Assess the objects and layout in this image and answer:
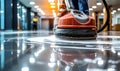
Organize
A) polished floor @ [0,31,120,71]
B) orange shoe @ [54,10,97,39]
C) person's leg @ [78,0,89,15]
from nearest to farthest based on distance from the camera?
polished floor @ [0,31,120,71]
orange shoe @ [54,10,97,39]
person's leg @ [78,0,89,15]

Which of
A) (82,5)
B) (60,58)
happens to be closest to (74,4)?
(82,5)

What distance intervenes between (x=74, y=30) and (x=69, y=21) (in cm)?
11

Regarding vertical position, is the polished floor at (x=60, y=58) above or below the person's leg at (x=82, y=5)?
below

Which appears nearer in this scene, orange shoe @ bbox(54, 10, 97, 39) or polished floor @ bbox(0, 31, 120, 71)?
polished floor @ bbox(0, 31, 120, 71)

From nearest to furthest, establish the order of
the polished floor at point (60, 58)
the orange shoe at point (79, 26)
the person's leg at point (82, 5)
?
the polished floor at point (60, 58)
the orange shoe at point (79, 26)
the person's leg at point (82, 5)

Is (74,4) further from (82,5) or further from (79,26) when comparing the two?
(79,26)

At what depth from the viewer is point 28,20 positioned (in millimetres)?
21391

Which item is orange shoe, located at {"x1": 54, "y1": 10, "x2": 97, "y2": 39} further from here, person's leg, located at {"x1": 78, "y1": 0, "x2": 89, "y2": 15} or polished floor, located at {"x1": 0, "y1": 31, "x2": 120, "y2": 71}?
polished floor, located at {"x1": 0, "y1": 31, "x2": 120, "y2": 71}

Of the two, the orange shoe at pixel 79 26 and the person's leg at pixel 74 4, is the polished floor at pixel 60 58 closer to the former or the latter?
the orange shoe at pixel 79 26

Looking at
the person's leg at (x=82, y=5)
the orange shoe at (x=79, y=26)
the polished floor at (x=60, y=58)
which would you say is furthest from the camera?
the person's leg at (x=82, y=5)

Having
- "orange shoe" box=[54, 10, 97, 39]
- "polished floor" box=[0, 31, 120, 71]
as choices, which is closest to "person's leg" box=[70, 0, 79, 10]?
"orange shoe" box=[54, 10, 97, 39]

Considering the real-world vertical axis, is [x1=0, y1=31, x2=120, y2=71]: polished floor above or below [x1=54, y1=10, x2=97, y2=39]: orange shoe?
below

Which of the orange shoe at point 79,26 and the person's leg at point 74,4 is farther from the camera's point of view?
the person's leg at point 74,4

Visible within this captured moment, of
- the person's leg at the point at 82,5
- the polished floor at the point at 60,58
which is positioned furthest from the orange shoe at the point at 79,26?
the polished floor at the point at 60,58
